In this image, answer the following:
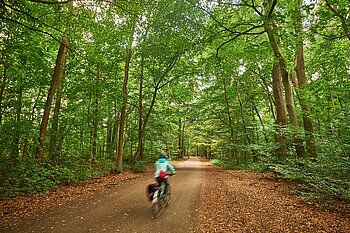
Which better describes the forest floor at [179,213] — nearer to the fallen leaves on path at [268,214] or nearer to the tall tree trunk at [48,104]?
the fallen leaves on path at [268,214]

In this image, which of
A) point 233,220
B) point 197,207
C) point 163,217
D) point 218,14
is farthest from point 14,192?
point 218,14

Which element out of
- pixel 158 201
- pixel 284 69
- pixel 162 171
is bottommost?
pixel 158 201

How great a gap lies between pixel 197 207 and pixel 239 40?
9200 mm

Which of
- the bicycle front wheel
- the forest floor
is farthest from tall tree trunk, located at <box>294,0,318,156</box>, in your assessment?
the bicycle front wheel

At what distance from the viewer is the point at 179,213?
604 cm

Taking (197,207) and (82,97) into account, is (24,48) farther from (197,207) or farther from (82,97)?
(197,207)

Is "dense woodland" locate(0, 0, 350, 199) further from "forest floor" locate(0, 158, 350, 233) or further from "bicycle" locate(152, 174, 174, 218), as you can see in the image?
"bicycle" locate(152, 174, 174, 218)

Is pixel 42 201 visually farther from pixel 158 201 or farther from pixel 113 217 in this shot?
pixel 158 201

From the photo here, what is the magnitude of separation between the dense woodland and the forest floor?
31.5 inches

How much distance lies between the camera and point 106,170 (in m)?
13.7

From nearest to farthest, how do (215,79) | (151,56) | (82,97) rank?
1. (82,97)
2. (151,56)
3. (215,79)

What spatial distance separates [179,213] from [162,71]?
13.9 metres

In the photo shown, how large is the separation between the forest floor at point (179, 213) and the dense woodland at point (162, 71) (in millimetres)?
800

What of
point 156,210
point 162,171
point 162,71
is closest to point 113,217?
point 156,210
